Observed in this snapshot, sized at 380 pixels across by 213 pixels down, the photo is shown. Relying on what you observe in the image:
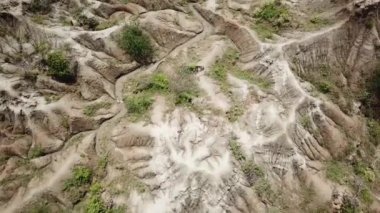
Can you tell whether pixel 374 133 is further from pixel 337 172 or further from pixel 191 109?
pixel 191 109

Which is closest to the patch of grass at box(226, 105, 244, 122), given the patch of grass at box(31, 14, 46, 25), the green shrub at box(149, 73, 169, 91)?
the green shrub at box(149, 73, 169, 91)

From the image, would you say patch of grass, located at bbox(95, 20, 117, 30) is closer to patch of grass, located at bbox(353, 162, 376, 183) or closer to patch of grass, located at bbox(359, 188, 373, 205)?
patch of grass, located at bbox(353, 162, 376, 183)

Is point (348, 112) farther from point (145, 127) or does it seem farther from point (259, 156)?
point (145, 127)

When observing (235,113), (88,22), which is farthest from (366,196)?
(88,22)

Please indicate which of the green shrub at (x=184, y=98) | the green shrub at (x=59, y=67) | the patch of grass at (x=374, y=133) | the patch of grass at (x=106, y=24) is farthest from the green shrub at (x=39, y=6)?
the patch of grass at (x=374, y=133)

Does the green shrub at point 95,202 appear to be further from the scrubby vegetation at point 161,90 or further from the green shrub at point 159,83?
the green shrub at point 159,83
